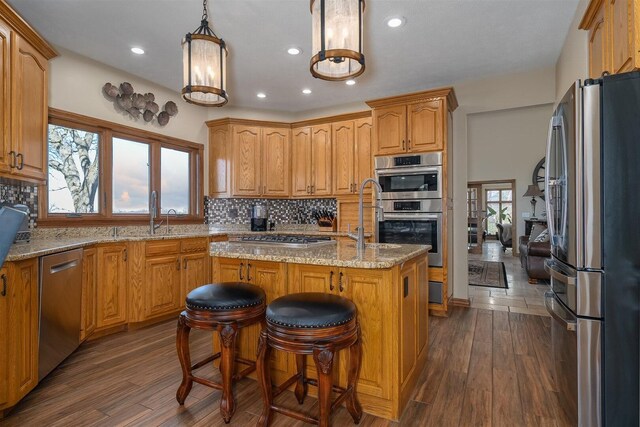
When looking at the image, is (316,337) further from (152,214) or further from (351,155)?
(351,155)

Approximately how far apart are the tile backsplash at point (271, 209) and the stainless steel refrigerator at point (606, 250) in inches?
144

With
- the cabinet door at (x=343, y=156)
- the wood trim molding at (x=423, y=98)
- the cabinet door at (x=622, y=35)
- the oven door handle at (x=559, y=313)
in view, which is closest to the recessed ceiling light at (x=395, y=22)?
the wood trim molding at (x=423, y=98)

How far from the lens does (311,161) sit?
4902 mm

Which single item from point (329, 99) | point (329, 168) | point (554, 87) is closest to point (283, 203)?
point (329, 168)

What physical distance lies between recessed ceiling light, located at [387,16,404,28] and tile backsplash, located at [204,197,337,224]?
267cm

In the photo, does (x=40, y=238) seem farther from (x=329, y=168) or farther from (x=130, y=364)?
(x=329, y=168)

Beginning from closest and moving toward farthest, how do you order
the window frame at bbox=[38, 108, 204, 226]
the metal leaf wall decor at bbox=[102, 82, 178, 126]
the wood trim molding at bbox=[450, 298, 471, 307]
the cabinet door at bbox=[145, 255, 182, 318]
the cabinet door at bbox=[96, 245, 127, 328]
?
1. the cabinet door at bbox=[96, 245, 127, 328]
2. the window frame at bbox=[38, 108, 204, 226]
3. the cabinet door at bbox=[145, 255, 182, 318]
4. the metal leaf wall decor at bbox=[102, 82, 178, 126]
5. the wood trim molding at bbox=[450, 298, 471, 307]

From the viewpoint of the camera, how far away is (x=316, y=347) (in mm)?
1506

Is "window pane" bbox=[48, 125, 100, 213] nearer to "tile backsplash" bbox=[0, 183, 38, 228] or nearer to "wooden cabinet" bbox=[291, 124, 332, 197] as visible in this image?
"tile backsplash" bbox=[0, 183, 38, 228]

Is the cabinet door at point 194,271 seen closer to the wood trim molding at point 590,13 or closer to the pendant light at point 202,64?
the pendant light at point 202,64

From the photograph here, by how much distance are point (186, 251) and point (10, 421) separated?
2.04m

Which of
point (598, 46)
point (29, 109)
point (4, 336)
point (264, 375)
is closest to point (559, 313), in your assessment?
point (264, 375)

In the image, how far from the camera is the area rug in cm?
529

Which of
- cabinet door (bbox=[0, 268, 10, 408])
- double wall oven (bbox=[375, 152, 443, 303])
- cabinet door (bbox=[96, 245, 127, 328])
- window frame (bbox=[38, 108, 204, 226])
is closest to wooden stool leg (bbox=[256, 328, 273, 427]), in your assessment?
cabinet door (bbox=[0, 268, 10, 408])
